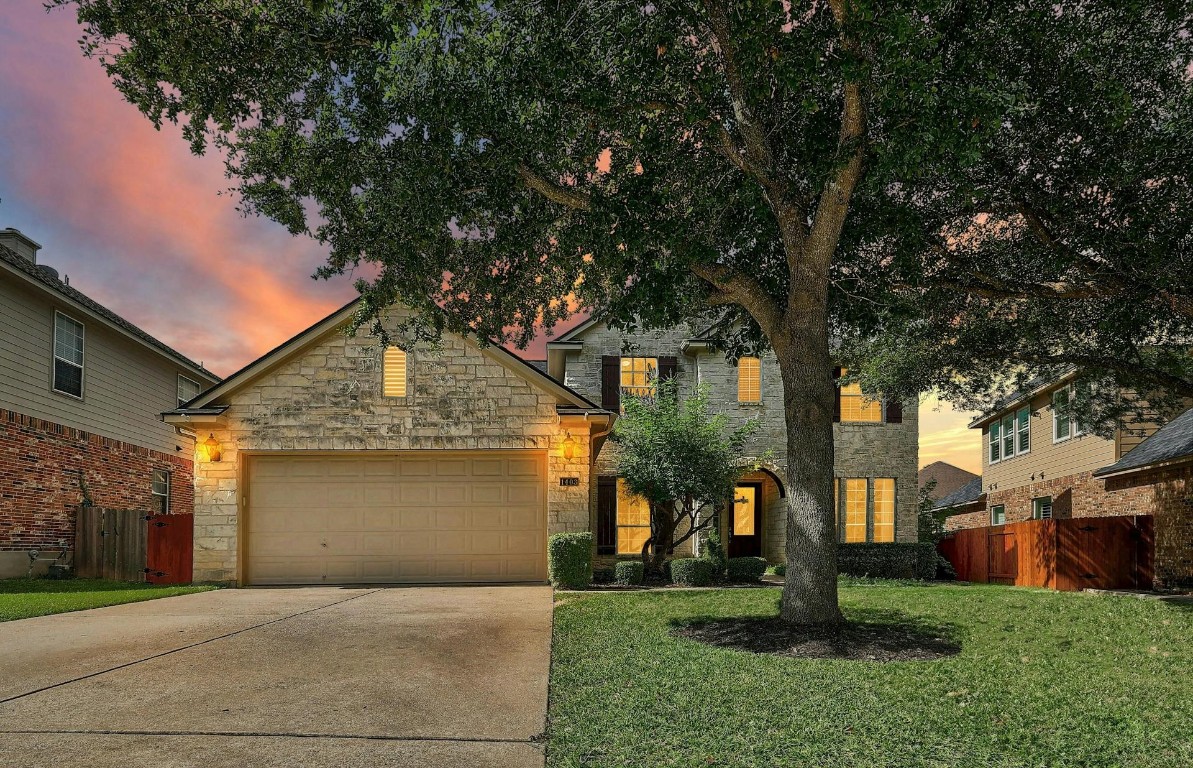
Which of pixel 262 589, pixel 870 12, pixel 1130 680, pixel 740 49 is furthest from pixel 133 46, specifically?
pixel 1130 680

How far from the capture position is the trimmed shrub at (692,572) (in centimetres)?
1739

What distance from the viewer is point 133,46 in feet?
33.2

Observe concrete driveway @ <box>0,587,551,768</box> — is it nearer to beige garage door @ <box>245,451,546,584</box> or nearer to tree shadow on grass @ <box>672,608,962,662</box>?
tree shadow on grass @ <box>672,608,962,662</box>

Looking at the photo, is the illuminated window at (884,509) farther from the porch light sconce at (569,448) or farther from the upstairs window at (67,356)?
the upstairs window at (67,356)

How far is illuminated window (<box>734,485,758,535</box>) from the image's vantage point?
24625 millimetres

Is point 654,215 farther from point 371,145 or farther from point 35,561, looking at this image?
point 35,561

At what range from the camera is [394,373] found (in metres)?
16.3

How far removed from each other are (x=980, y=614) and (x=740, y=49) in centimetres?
745

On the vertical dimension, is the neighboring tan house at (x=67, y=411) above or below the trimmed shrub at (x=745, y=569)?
above

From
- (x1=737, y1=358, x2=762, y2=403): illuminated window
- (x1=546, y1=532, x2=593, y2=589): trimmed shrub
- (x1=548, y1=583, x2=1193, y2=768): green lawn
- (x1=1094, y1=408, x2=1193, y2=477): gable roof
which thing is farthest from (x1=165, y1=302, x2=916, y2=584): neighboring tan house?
(x1=1094, y1=408, x2=1193, y2=477): gable roof

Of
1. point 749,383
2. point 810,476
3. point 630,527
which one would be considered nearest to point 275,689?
point 810,476

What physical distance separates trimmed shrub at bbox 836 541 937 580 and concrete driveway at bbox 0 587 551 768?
1151 centimetres

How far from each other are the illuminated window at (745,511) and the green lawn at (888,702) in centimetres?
1424

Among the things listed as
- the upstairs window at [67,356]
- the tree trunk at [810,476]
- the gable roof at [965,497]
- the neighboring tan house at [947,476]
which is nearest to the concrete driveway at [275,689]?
the tree trunk at [810,476]
